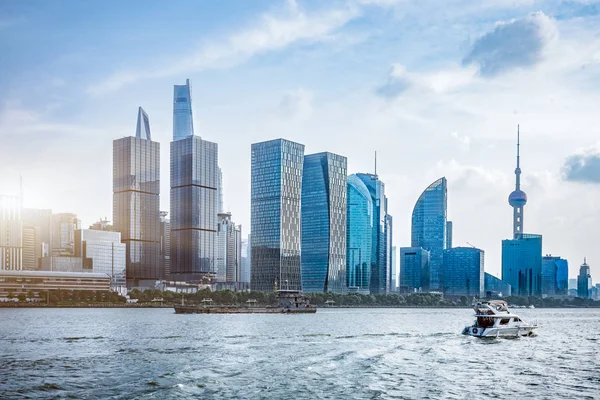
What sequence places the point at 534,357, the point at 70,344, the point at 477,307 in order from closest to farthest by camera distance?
the point at 534,357, the point at 70,344, the point at 477,307

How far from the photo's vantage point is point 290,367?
8394 cm

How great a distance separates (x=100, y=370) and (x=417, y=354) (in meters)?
46.9

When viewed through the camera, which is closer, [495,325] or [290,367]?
[290,367]

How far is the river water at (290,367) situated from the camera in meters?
68.1

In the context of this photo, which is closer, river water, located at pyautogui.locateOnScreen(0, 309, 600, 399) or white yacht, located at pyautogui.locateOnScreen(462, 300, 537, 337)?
river water, located at pyautogui.locateOnScreen(0, 309, 600, 399)

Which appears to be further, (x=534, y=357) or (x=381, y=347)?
(x=381, y=347)

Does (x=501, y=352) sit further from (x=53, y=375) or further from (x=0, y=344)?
(x=0, y=344)

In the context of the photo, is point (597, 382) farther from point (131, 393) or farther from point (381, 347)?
point (131, 393)

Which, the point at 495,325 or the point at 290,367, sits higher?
the point at 290,367

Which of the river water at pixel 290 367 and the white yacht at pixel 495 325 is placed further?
the white yacht at pixel 495 325

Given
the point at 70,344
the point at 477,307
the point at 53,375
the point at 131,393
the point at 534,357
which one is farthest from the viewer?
the point at 477,307

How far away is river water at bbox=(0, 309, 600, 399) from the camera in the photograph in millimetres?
68062

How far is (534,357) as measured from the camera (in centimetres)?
10056

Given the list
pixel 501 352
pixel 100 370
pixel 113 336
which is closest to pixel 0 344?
pixel 113 336
